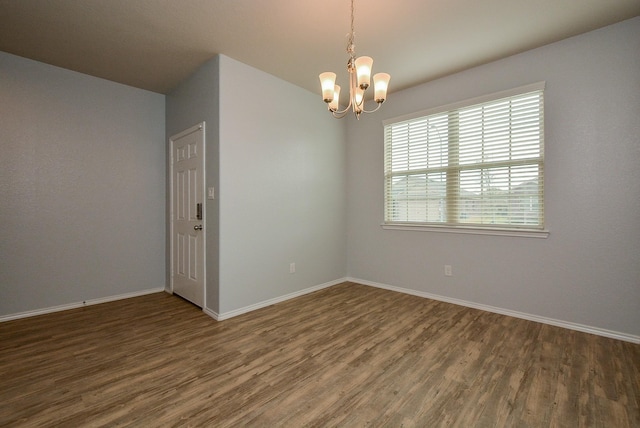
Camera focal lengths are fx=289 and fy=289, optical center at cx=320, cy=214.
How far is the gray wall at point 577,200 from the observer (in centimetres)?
243

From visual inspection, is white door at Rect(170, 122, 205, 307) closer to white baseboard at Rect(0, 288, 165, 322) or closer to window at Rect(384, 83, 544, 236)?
white baseboard at Rect(0, 288, 165, 322)

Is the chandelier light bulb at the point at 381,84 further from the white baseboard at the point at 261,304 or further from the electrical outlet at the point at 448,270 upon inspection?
the white baseboard at the point at 261,304

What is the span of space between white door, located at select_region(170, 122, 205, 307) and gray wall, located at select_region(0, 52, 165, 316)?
377 millimetres

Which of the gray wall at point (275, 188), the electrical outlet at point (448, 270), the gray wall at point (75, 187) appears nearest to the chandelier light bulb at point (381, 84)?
the gray wall at point (275, 188)

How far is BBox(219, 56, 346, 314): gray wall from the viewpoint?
3.01 metres

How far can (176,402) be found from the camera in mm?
1693

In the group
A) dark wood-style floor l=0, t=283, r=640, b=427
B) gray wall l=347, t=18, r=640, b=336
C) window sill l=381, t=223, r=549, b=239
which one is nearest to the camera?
dark wood-style floor l=0, t=283, r=640, b=427

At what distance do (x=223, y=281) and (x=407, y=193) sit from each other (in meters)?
2.50

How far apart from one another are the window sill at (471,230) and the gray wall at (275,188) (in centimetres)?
95

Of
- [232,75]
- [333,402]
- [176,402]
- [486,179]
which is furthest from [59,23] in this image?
[486,179]

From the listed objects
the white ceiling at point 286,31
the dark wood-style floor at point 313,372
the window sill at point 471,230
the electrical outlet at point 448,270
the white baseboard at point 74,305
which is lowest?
the dark wood-style floor at point 313,372

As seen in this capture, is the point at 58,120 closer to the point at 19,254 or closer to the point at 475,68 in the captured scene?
the point at 19,254

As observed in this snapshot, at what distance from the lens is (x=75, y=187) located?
3305 mm

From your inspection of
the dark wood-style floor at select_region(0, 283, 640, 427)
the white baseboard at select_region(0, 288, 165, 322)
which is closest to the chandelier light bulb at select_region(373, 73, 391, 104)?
the dark wood-style floor at select_region(0, 283, 640, 427)
